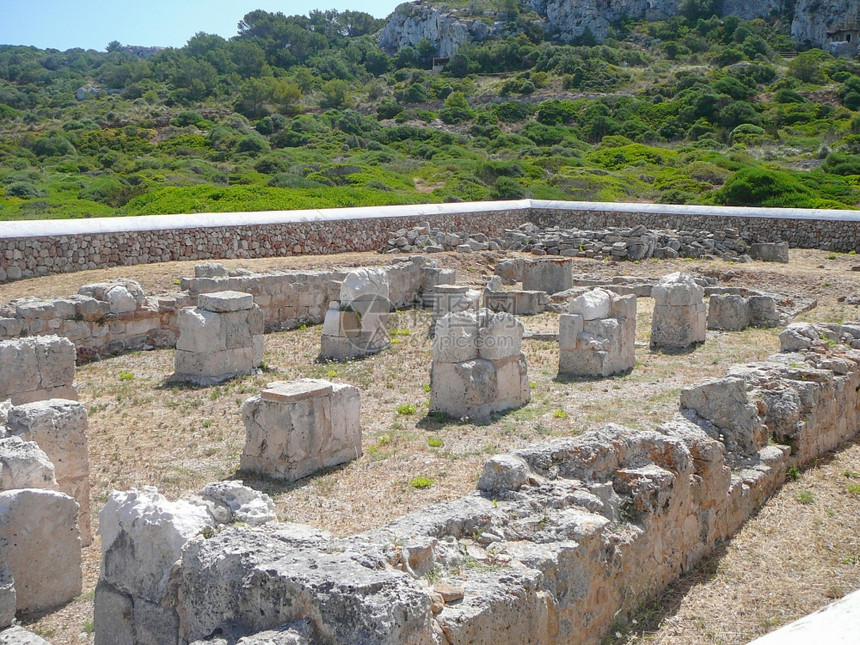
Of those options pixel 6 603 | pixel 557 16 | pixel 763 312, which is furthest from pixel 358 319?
pixel 557 16

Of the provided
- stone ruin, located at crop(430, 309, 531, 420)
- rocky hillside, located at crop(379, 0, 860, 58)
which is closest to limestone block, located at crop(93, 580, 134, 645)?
stone ruin, located at crop(430, 309, 531, 420)

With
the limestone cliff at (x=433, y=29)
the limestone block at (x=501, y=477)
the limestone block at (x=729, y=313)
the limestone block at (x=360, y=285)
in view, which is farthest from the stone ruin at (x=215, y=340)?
the limestone cliff at (x=433, y=29)

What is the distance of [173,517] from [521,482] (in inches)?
90.5

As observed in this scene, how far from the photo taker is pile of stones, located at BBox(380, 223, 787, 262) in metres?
24.5

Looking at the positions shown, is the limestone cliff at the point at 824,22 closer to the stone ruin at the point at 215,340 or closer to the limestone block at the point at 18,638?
the stone ruin at the point at 215,340

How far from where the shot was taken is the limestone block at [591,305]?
1232cm

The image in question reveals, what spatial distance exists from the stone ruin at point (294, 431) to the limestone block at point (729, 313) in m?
9.55

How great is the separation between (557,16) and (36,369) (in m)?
82.7

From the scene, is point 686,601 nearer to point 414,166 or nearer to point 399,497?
point 399,497

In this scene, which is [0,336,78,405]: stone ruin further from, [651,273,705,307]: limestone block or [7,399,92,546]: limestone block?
[651,273,705,307]: limestone block

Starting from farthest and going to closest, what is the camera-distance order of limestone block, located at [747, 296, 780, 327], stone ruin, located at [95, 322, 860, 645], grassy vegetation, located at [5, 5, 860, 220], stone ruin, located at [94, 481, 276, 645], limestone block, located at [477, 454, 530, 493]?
grassy vegetation, located at [5, 5, 860, 220] < limestone block, located at [747, 296, 780, 327] < limestone block, located at [477, 454, 530, 493] < stone ruin, located at [94, 481, 276, 645] < stone ruin, located at [95, 322, 860, 645]

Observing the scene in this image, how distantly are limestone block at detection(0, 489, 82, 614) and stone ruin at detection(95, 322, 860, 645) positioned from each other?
657 millimetres

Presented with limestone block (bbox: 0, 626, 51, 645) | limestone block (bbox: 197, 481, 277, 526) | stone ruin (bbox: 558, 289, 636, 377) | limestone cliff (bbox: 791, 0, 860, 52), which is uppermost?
limestone cliff (bbox: 791, 0, 860, 52)

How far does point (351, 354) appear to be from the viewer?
13.8 m
